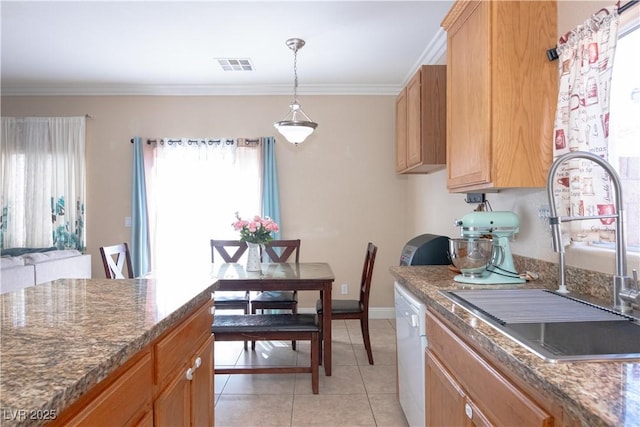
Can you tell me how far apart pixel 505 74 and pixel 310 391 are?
2.24m

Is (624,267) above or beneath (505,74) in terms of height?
beneath

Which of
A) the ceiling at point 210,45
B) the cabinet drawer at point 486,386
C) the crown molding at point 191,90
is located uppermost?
the ceiling at point 210,45

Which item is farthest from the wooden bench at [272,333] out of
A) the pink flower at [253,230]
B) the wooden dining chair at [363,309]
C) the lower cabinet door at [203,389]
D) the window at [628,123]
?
the window at [628,123]

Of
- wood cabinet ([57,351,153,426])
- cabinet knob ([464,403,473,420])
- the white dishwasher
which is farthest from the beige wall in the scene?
wood cabinet ([57,351,153,426])

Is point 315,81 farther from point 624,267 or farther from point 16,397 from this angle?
point 16,397

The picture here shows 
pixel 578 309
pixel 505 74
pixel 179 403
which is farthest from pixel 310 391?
pixel 505 74

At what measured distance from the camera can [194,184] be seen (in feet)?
14.7

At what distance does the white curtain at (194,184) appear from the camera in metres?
4.48

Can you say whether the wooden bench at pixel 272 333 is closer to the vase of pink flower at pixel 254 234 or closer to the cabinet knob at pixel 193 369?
the vase of pink flower at pixel 254 234

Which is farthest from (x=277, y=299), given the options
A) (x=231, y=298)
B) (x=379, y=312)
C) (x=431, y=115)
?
(x=431, y=115)

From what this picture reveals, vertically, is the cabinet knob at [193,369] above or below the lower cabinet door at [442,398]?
above

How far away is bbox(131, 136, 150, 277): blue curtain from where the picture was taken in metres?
4.38

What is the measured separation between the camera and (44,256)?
351 centimetres

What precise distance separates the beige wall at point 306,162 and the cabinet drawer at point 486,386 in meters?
3.02
